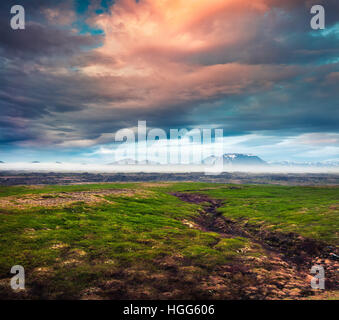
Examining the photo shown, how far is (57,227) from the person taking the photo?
40719 millimetres

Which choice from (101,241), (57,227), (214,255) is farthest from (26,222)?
(214,255)

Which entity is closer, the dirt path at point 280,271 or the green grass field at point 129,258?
the green grass field at point 129,258

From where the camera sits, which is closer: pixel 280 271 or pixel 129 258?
pixel 280 271

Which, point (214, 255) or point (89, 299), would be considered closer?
point (89, 299)

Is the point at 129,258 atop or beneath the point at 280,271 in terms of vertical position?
atop

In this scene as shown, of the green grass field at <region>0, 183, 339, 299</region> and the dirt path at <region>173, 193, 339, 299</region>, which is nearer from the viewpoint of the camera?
the green grass field at <region>0, 183, 339, 299</region>
